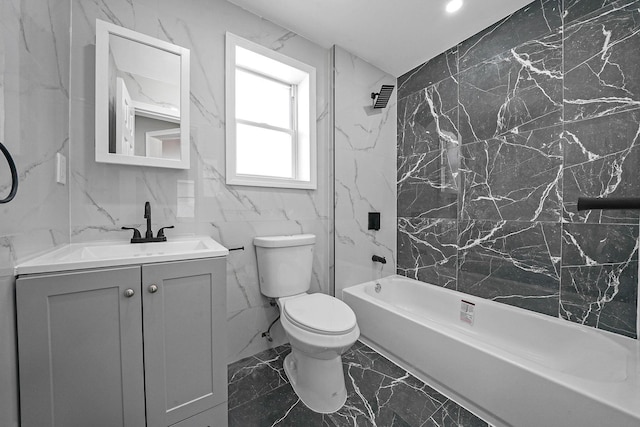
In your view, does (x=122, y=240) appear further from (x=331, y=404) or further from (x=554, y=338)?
(x=554, y=338)

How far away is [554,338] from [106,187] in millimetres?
2697

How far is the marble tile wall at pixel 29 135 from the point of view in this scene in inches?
29.0

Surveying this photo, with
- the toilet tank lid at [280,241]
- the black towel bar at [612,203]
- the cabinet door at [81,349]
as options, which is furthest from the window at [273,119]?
the black towel bar at [612,203]

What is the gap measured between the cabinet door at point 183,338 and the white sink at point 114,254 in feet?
0.12

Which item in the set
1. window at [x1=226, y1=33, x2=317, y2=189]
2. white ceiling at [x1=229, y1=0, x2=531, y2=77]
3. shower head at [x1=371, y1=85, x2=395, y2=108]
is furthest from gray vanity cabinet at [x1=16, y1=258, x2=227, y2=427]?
shower head at [x1=371, y1=85, x2=395, y2=108]

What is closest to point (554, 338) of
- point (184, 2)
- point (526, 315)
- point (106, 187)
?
point (526, 315)

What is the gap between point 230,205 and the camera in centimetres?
165

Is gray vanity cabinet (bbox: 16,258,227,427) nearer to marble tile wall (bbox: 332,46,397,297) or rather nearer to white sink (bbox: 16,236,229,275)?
white sink (bbox: 16,236,229,275)

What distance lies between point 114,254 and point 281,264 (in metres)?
0.88

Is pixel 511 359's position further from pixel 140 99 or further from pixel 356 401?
pixel 140 99

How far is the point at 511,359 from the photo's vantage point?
1.15 metres

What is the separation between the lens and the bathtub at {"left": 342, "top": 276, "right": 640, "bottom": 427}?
97 centimetres

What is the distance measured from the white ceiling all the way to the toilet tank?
1568mm

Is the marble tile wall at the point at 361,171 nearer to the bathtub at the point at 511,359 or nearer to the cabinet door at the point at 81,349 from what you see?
the bathtub at the point at 511,359
